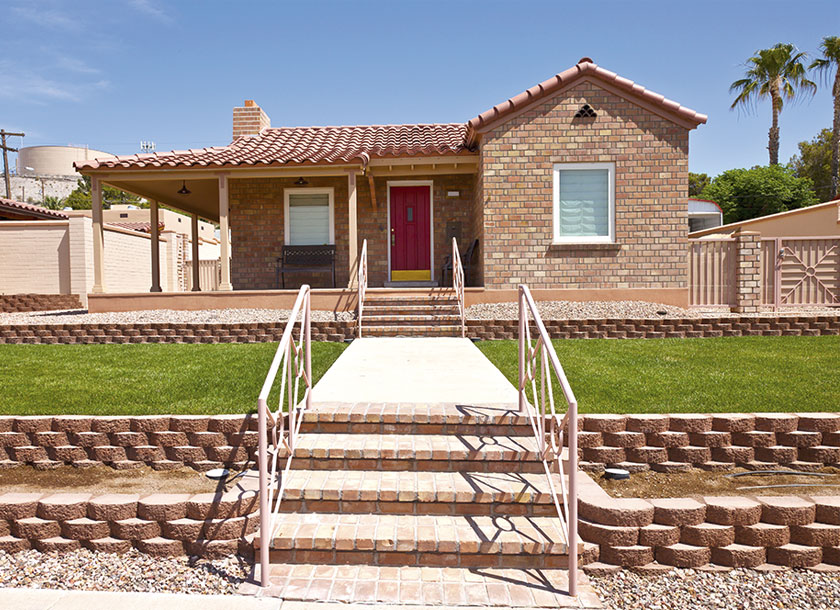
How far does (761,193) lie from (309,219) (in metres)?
28.0

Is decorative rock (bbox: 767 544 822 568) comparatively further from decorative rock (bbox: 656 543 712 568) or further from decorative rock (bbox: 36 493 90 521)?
decorative rock (bbox: 36 493 90 521)

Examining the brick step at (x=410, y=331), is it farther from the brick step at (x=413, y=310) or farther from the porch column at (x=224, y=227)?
the porch column at (x=224, y=227)

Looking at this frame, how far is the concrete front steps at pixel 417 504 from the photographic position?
3.22m

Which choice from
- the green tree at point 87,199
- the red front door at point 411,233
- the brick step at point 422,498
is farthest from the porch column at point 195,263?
the green tree at point 87,199

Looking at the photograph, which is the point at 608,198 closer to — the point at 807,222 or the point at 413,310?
the point at 413,310

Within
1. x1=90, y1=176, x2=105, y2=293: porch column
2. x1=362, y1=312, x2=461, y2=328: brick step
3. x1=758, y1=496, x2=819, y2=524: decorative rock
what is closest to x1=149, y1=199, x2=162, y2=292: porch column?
x1=90, y1=176, x2=105, y2=293: porch column

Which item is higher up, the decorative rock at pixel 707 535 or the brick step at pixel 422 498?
the brick step at pixel 422 498

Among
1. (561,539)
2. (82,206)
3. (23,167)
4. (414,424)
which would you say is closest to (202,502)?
(414,424)

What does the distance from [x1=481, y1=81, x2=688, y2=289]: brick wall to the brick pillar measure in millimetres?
1012

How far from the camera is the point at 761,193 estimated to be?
29.6 m

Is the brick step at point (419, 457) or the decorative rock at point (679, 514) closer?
the decorative rock at point (679, 514)

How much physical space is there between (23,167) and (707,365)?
305ft

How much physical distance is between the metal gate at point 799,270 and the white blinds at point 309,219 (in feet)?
32.6

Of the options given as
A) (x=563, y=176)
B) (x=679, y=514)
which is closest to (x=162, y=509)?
(x=679, y=514)
